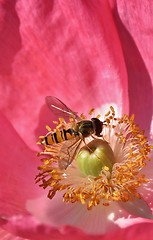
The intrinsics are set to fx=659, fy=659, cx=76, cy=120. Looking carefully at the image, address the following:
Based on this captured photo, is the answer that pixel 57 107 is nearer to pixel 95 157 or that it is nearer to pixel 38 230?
pixel 95 157

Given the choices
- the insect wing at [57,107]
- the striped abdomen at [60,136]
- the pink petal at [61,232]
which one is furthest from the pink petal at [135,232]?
the insect wing at [57,107]

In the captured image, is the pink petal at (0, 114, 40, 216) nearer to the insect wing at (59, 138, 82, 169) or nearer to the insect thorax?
the insect wing at (59, 138, 82, 169)

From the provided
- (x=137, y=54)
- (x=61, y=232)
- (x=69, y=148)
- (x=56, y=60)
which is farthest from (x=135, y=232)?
(x=56, y=60)

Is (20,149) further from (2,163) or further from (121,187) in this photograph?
(121,187)

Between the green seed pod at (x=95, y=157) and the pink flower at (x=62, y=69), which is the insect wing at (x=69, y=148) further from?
the pink flower at (x=62, y=69)

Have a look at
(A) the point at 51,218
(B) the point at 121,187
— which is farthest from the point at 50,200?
(B) the point at 121,187

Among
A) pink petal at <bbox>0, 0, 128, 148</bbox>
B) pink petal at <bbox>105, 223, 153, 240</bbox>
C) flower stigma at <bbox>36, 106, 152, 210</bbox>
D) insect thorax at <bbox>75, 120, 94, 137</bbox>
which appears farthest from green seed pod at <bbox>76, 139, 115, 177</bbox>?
pink petal at <bbox>105, 223, 153, 240</bbox>
